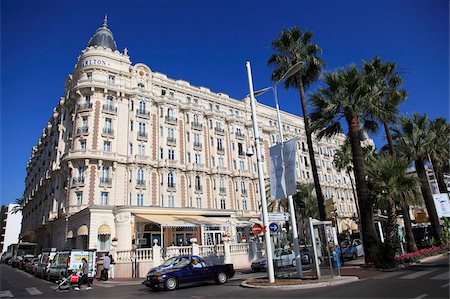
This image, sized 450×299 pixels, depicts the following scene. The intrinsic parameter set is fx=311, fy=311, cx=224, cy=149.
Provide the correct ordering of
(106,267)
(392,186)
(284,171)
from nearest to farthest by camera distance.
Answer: (284,171)
(392,186)
(106,267)

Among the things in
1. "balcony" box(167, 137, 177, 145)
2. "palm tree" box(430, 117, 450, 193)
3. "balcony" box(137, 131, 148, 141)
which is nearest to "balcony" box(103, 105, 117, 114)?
"balcony" box(137, 131, 148, 141)

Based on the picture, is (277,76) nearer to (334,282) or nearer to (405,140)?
(405,140)

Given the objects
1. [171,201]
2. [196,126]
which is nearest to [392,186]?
[171,201]

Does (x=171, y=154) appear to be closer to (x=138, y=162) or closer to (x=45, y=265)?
(x=138, y=162)

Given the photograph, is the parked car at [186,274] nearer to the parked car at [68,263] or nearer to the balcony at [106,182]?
the parked car at [68,263]

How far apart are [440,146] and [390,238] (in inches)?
622

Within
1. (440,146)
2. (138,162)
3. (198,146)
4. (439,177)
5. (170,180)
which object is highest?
(198,146)

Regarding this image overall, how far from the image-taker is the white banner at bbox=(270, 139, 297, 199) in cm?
1369

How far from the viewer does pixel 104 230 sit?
31.9m

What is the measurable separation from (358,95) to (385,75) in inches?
345

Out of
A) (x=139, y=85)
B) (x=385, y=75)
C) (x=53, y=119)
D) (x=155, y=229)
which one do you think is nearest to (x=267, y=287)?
(x=385, y=75)

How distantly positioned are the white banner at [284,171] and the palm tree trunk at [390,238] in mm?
7913

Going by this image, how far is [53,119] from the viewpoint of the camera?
52281 mm

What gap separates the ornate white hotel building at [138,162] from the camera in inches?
1286
